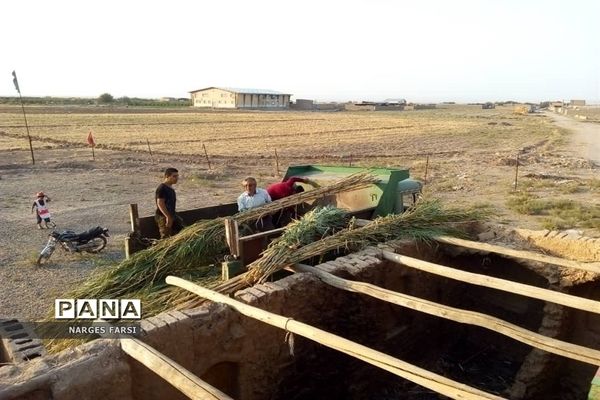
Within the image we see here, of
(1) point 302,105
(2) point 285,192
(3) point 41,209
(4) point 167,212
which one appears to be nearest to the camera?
(4) point 167,212

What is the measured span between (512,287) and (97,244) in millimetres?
8029

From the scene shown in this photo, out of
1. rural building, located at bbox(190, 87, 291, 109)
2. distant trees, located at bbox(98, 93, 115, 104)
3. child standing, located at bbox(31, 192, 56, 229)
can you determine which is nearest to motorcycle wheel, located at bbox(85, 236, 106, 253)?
child standing, located at bbox(31, 192, 56, 229)

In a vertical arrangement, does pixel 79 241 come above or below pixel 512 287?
below

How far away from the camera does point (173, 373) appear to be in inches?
132

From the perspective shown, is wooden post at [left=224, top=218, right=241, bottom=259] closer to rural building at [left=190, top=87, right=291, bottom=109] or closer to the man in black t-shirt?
the man in black t-shirt

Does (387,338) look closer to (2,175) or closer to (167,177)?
(167,177)

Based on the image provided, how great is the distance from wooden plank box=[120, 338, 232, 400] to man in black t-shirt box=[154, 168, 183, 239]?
2943mm

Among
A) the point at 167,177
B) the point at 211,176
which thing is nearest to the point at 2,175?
the point at 211,176

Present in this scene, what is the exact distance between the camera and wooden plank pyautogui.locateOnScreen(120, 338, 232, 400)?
10.2 feet

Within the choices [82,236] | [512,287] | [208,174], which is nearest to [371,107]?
[208,174]

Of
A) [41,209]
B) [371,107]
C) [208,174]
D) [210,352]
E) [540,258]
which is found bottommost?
[371,107]

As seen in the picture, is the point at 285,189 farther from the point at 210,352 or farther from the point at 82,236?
the point at 82,236

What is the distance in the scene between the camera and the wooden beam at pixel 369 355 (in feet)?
10.2

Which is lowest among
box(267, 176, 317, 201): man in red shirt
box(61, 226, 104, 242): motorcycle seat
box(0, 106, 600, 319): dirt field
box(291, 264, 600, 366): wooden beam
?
box(0, 106, 600, 319): dirt field
